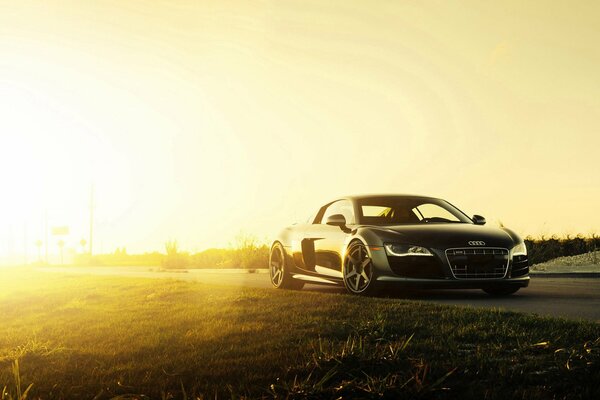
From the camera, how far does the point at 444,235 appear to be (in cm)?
997

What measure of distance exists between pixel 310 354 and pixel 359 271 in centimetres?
459

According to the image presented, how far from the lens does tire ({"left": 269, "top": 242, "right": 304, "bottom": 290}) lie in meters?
12.3

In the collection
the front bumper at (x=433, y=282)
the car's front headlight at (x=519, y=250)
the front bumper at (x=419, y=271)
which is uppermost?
the car's front headlight at (x=519, y=250)

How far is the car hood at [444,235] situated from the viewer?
9812 mm

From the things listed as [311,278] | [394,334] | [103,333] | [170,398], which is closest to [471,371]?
[394,334]

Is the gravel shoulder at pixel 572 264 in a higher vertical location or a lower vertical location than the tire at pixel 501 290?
higher

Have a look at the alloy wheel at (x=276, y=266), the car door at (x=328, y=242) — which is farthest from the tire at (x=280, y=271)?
the car door at (x=328, y=242)

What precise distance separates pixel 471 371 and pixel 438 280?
4.84 m

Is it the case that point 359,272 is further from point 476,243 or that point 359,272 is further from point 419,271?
point 476,243

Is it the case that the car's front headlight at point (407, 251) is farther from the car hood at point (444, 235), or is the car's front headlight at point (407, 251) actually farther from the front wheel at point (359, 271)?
the front wheel at point (359, 271)

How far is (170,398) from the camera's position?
4820mm

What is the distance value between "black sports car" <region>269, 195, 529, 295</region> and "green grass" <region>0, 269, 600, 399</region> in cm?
79

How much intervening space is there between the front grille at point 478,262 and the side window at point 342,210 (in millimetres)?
1856

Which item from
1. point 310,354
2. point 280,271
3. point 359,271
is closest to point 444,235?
point 359,271
